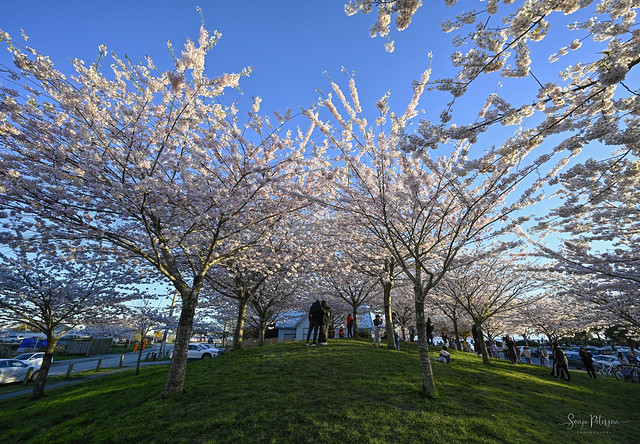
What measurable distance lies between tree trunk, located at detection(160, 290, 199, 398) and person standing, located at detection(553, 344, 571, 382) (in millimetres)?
16393

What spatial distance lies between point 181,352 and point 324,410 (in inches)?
171

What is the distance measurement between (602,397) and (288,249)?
45.2 ft

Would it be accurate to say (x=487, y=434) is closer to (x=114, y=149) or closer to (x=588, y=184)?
(x=588, y=184)

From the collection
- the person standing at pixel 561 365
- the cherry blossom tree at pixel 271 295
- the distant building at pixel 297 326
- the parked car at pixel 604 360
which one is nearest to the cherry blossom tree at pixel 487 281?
the person standing at pixel 561 365

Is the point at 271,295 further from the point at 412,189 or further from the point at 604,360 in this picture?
the point at 604,360

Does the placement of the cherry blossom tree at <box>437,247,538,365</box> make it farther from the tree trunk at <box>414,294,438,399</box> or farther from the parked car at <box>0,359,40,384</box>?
the parked car at <box>0,359,40,384</box>

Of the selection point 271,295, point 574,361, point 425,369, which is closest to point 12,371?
point 271,295

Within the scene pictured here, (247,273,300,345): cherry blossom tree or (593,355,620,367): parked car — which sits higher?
(247,273,300,345): cherry blossom tree

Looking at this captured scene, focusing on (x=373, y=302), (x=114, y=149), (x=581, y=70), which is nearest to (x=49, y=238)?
(x=114, y=149)

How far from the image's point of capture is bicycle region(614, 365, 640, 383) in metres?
16.8

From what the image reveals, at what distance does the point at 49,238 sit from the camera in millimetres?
7734

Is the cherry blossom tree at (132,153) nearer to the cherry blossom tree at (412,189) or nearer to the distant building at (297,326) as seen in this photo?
the cherry blossom tree at (412,189)

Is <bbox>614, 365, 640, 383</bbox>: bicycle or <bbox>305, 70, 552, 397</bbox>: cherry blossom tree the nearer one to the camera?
<bbox>305, 70, 552, 397</bbox>: cherry blossom tree

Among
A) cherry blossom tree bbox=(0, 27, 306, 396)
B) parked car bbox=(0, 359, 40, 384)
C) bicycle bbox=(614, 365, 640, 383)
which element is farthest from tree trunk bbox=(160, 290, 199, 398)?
bicycle bbox=(614, 365, 640, 383)
